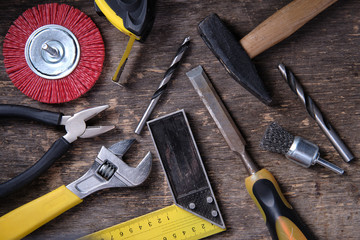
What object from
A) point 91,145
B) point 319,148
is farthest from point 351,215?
point 91,145

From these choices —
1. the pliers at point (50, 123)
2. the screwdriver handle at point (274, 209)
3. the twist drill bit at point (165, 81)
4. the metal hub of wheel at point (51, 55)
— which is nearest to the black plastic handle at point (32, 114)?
the pliers at point (50, 123)

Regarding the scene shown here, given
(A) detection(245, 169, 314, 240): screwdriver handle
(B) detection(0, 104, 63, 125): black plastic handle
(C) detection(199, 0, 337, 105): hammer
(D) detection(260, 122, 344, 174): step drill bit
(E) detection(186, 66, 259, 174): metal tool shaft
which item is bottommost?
(A) detection(245, 169, 314, 240): screwdriver handle

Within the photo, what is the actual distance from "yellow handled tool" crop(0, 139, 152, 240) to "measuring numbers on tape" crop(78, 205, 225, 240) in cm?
13

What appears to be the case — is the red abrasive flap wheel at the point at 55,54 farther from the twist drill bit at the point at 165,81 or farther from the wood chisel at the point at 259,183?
the wood chisel at the point at 259,183

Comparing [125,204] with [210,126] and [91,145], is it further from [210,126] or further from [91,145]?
[210,126]

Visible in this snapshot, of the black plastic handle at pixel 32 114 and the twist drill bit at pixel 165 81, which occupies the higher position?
the black plastic handle at pixel 32 114

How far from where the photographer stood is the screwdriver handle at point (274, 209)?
926 mm

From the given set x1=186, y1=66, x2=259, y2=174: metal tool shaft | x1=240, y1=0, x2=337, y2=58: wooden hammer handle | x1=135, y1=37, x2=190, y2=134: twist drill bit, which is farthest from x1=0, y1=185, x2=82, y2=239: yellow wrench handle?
x1=240, y1=0, x2=337, y2=58: wooden hammer handle

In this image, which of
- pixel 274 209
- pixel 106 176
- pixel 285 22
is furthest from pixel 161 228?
pixel 285 22

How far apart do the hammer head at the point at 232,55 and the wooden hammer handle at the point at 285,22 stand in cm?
5

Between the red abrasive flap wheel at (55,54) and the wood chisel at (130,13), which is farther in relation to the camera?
the red abrasive flap wheel at (55,54)

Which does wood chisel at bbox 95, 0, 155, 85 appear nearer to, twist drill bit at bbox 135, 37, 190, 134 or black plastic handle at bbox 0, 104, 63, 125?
twist drill bit at bbox 135, 37, 190, 134

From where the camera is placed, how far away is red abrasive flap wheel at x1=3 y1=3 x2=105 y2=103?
1.02 m

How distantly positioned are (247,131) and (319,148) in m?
0.22
